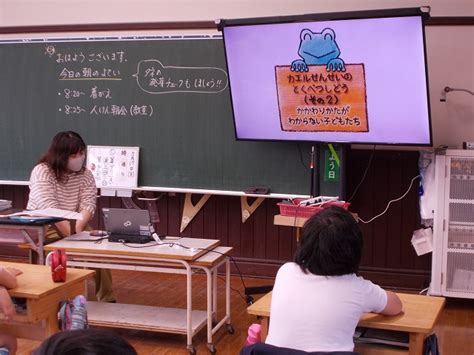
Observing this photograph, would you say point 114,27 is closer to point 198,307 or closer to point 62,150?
point 62,150

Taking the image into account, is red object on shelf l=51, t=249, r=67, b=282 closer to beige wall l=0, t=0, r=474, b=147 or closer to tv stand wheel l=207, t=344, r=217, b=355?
tv stand wheel l=207, t=344, r=217, b=355

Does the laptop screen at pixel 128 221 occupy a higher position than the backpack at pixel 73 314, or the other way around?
the laptop screen at pixel 128 221

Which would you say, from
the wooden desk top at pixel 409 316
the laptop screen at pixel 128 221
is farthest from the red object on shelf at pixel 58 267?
the laptop screen at pixel 128 221

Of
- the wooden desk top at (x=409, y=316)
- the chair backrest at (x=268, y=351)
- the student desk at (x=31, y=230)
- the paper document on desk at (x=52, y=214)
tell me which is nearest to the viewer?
the chair backrest at (x=268, y=351)

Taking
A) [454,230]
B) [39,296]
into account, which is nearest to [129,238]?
[39,296]

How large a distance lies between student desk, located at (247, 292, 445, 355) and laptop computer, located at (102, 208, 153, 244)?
149 cm

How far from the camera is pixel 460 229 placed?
190 inches

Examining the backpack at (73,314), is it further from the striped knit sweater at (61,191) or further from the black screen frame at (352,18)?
the black screen frame at (352,18)

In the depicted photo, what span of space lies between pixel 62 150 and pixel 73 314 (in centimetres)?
181

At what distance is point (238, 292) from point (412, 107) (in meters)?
2.05

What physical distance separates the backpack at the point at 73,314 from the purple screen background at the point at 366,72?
2.46 metres

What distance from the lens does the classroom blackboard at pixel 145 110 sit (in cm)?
541

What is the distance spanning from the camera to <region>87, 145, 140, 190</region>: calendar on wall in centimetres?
562

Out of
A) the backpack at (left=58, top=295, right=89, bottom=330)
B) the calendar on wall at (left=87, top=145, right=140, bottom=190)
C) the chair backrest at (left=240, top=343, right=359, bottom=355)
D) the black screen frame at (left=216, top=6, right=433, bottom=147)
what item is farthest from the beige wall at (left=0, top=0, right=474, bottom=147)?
the chair backrest at (left=240, top=343, right=359, bottom=355)
